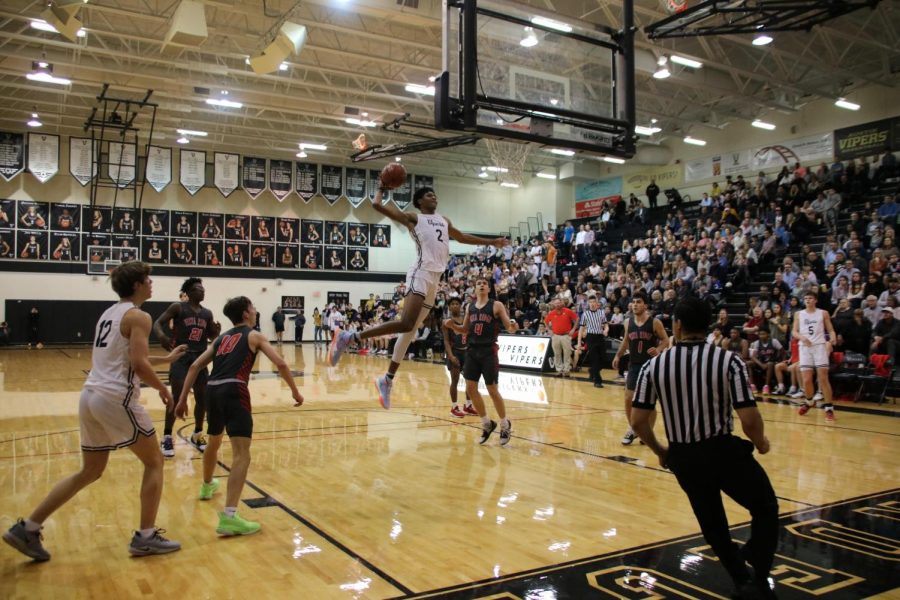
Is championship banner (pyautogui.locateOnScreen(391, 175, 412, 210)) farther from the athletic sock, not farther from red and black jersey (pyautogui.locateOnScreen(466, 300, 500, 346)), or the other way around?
the athletic sock

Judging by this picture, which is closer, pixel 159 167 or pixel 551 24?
pixel 551 24

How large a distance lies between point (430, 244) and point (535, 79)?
227cm

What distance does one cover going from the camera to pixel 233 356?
487 cm

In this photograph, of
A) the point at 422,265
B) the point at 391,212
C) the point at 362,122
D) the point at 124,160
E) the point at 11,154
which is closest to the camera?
the point at 391,212

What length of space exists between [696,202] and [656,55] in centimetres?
990

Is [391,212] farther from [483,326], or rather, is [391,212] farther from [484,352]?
[484,352]

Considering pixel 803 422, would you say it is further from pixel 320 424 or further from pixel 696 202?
pixel 696 202

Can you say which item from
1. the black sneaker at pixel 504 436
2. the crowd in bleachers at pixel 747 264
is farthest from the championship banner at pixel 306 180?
the black sneaker at pixel 504 436

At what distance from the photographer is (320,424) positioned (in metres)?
9.16

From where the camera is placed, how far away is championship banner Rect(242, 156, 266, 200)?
29625 millimetres

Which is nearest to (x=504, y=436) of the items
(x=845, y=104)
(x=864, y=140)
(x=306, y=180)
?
(x=845, y=104)

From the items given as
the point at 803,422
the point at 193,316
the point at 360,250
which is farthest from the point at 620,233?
the point at 193,316

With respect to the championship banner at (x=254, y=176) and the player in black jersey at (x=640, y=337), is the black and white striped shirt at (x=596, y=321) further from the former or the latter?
the championship banner at (x=254, y=176)

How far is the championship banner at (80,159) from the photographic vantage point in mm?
25605
